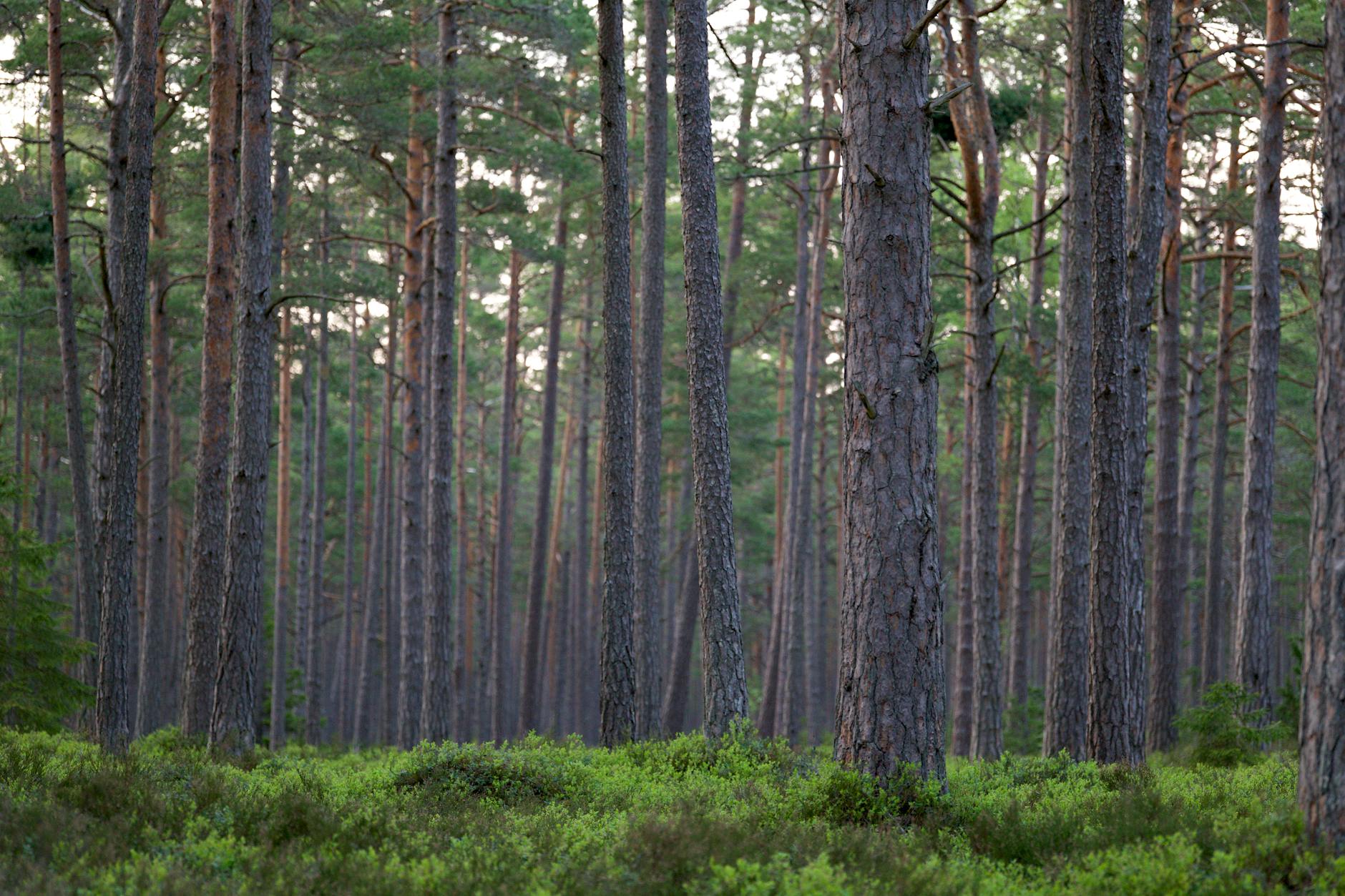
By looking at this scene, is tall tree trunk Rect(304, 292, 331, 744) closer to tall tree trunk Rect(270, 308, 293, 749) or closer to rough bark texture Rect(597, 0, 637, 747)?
→ tall tree trunk Rect(270, 308, 293, 749)

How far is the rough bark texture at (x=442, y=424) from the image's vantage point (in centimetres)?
1384

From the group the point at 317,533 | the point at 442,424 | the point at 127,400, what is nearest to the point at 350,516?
the point at 317,533

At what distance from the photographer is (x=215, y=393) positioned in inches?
461

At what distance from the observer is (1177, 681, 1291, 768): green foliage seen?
433 inches

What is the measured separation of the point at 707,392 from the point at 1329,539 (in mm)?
5782

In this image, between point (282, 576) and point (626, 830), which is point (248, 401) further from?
point (282, 576)

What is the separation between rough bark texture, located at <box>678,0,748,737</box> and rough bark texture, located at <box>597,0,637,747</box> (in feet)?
3.39

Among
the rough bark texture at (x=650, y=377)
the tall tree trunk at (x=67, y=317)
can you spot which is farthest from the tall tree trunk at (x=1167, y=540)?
the tall tree trunk at (x=67, y=317)

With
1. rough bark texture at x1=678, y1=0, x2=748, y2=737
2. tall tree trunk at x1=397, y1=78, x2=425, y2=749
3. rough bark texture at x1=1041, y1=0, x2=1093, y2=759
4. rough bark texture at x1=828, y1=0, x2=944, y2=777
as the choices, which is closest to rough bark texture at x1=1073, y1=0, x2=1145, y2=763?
rough bark texture at x1=1041, y1=0, x2=1093, y2=759

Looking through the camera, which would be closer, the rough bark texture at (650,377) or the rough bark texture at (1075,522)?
the rough bark texture at (1075,522)

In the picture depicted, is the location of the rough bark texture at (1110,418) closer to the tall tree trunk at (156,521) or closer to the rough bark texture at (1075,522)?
the rough bark texture at (1075,522)

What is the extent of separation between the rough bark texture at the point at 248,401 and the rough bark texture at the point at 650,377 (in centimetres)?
391

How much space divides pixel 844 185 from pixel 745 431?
79.9 feet

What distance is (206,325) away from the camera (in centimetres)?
1189
